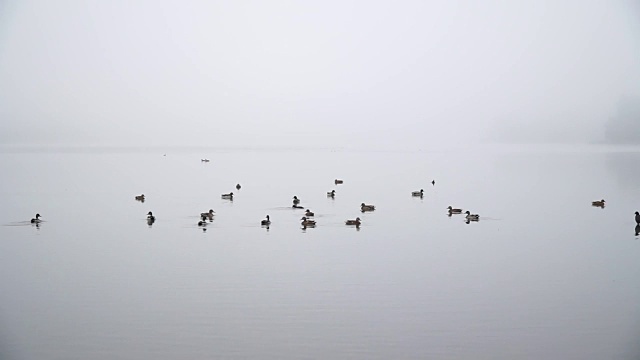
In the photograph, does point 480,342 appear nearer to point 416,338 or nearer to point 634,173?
point 416,338

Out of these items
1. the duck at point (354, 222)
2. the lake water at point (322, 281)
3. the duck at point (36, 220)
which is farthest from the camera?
the duck at point (36, 220)

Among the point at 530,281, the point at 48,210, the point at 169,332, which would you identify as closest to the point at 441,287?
the point at 530,281

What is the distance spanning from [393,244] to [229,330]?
10.5m

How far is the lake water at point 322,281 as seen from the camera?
538 inches

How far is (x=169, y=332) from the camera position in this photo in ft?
46.9

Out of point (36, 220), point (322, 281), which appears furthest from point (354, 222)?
point (36, 220)

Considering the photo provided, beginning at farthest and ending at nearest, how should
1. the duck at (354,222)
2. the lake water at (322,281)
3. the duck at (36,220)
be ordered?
the duck at (36,220)
the duck at (354,222)
the lake water at (322,281)

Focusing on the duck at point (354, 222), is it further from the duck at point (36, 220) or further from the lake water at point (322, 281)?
the duck at point (36, 220)

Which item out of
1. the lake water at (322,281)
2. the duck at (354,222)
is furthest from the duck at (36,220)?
the duck at (354,222)

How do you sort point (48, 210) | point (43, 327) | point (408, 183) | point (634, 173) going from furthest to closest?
1. point (634, 173)
2. point (408, 183)
3. point (48, 210)
4. point (43, 327)

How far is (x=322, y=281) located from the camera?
18.5m

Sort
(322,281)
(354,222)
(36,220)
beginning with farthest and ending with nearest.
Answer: (36,220) < (354,222) < (322,281)

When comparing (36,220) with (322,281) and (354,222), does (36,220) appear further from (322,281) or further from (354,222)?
(322,281)

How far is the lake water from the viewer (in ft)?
44.8
